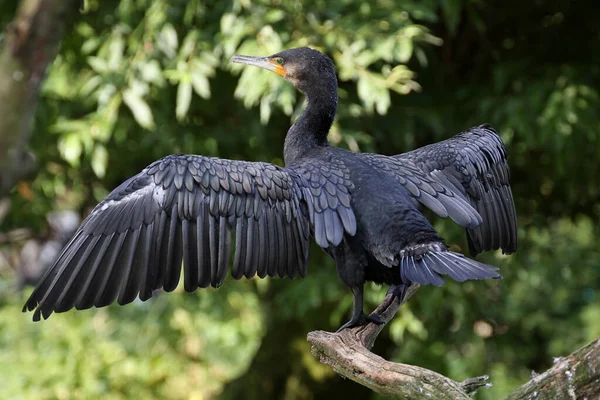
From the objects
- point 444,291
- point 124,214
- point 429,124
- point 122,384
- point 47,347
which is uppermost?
point 124,214

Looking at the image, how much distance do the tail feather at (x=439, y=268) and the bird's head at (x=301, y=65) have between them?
140 centimetres

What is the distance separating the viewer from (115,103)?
5758mm

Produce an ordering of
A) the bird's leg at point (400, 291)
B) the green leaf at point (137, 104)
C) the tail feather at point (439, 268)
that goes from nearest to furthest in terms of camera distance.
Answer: the tail feather at point (439, 268) < the bird's leg at point (400, 291) < the green leaf at point (137, 104)

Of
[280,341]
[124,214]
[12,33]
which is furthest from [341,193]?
[280,341]

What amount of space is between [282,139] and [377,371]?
137 inches

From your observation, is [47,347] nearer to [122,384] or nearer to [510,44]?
[122,384]

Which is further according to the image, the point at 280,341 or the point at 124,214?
the point at 280,341

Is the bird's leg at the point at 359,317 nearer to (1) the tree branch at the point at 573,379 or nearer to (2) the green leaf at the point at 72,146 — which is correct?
(1) the tree branch at the point at 573,379

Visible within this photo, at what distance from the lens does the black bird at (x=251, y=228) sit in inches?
149

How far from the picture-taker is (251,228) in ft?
13.1

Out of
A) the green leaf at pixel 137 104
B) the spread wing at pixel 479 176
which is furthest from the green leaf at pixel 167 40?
the spread wing at pixel 479 176

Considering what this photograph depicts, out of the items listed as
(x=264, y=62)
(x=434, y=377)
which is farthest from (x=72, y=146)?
(x=434, y=377)

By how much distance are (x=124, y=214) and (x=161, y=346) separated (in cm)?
426

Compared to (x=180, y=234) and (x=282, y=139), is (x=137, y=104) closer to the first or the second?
(x=282, y=139)
